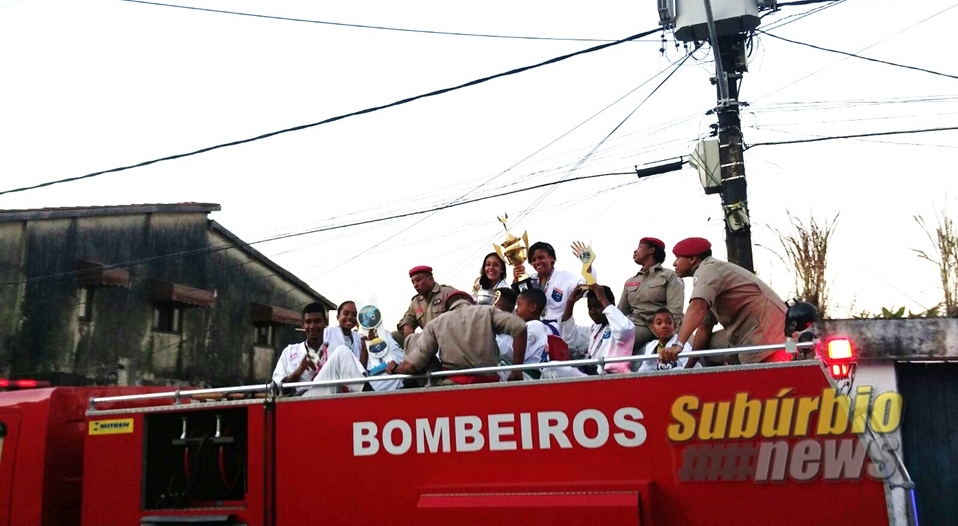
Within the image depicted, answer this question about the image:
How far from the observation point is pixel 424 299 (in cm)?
746

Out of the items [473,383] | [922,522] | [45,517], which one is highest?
[473,383]

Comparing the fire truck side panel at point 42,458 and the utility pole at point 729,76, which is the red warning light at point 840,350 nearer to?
the fire truck side panel at point 42,458

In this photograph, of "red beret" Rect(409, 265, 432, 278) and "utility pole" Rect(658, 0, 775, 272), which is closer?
"red beret" Rect(409, 265, 432, 278)

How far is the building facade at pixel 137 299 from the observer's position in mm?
19719

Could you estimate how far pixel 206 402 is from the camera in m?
5.63

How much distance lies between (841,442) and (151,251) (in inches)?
835

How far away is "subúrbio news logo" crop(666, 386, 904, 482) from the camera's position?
396 cm

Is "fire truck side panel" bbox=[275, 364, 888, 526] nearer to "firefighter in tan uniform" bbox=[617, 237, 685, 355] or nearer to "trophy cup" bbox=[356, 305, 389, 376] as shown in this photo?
"trophy cup" bbox=[356, 305, 389, 376]

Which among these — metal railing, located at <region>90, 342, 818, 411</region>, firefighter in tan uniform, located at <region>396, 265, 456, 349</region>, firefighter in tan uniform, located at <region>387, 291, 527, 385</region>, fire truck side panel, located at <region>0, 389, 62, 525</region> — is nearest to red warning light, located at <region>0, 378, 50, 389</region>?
fire truck side panel, located at <region>0, 389, 62, 525</region>

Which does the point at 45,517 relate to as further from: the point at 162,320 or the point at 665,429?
the point at 162,320

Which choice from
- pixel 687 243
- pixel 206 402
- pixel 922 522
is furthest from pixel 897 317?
pixel 206 402

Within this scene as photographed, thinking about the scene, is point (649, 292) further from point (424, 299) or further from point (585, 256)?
point (424, 299)

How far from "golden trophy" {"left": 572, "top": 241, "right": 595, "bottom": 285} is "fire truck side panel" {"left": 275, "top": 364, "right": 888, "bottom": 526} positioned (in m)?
1.84

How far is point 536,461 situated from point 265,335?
22.6 m
